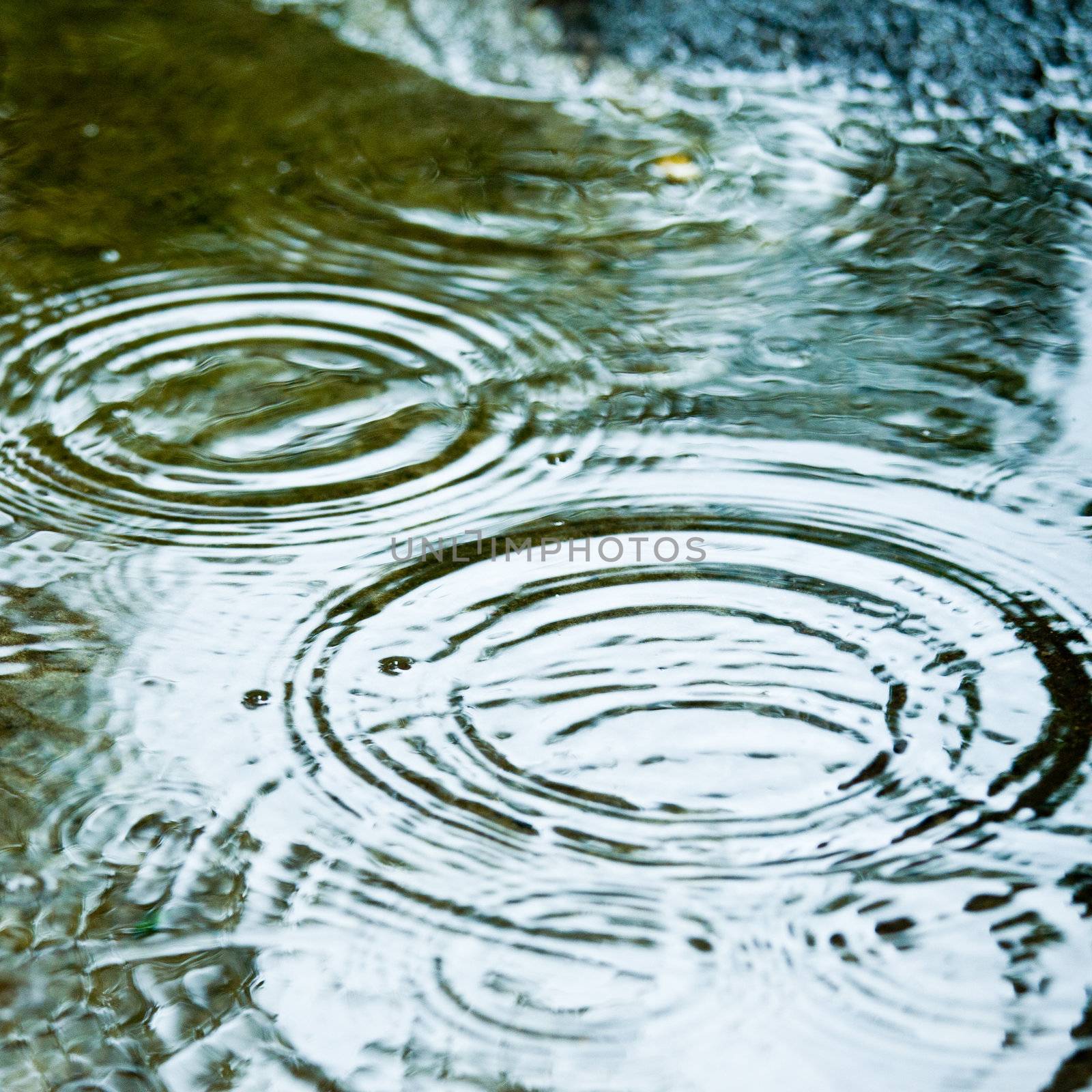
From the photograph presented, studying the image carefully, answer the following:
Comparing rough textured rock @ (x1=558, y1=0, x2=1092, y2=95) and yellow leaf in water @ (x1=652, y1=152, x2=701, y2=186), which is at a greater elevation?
rough textured rock @ (x1=558, y1=0, x2=1092, y2=95)

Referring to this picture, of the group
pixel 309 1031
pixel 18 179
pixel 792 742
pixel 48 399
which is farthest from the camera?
pixel 18 179

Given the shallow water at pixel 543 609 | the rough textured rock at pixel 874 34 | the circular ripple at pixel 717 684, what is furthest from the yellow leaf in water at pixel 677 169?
the circular ripple at pixel 717 684

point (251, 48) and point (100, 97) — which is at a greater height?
point (251, 48)

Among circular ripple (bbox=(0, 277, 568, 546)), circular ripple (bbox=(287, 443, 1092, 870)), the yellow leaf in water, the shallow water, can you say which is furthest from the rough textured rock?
circular ripple (bbox=(287, 443, 1092, 870))

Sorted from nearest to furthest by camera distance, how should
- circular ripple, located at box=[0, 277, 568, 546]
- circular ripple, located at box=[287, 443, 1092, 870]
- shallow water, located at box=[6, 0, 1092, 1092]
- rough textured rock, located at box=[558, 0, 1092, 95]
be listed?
shallow water, located at box=[6, 0, 1092, 1092] < circular ripple, located at box=[287, 443, 1092, 870] < circular ripple, located at box=[0, 277, 568, 546] < rough textured rock, located at box=[558, 0, 1092, 95]

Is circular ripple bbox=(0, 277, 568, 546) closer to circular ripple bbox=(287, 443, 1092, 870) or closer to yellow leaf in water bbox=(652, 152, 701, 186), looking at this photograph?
circular ripple bbox=(287, 443, 1092, 870)

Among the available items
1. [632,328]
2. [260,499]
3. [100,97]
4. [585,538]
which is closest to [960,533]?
[585,538]

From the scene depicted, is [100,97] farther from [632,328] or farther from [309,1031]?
[309,1031]
